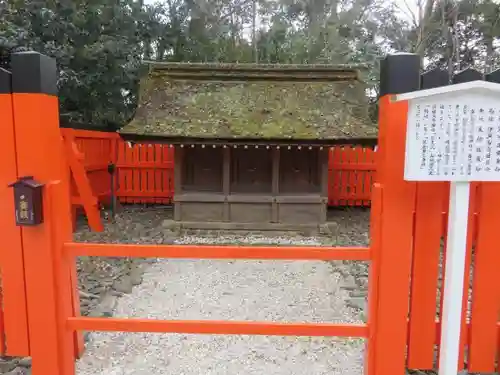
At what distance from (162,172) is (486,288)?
918cm

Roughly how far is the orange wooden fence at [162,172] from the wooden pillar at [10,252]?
7853 mm

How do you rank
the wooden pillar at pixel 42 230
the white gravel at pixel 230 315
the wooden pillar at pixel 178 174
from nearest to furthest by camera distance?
the wooden pillar at pixel 42 230 → the white gravel at pixel 230 315 → the wooden pillar at pixel 178 174

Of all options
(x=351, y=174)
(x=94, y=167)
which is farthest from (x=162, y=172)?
(x=351, y=174)

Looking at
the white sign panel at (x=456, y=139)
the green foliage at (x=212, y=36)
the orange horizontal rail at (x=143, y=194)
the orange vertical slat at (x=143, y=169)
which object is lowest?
the orange horizontal rail at (x=143, y=194)

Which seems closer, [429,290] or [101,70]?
[429,290]

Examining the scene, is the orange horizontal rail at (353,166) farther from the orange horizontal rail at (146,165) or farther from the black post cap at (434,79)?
the black post cap at (434,79)

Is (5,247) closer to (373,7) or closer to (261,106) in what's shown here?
(261,106)

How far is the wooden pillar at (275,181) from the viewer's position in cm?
820

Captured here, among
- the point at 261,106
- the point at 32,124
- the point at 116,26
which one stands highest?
the point at 116,26

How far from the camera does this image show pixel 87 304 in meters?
4.76

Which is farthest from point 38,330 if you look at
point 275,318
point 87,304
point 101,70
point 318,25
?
point 318,25

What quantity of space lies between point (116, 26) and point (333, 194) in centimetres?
866

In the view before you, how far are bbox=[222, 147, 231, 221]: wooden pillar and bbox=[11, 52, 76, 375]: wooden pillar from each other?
551 cm

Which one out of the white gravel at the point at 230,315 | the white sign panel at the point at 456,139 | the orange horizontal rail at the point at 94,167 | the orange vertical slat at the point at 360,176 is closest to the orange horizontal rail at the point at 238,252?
the white sign panel at the point at 456,139
